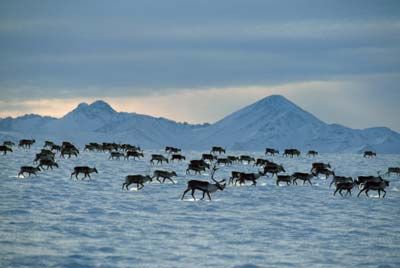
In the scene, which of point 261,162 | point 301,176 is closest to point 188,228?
point 301,176

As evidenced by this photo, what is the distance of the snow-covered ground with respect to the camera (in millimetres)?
15898

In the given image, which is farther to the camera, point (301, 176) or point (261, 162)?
point (261, 162)

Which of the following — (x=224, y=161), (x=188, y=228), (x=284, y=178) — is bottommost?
(x=188, y=228)

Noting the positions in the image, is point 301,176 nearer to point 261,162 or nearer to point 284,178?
point 284,178

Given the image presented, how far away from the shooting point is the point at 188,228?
2016cm

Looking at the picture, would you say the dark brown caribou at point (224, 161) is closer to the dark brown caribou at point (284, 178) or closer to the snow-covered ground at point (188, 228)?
the dark brown caribou at point (284, 178)

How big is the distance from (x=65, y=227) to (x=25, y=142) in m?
48.3

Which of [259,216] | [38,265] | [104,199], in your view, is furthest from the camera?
[104,199]

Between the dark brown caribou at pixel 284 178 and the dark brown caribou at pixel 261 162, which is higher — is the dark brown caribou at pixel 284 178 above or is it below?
below

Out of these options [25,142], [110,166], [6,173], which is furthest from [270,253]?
[25,142]

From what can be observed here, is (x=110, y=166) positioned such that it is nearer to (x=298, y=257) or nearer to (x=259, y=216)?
(x=259, y=216)

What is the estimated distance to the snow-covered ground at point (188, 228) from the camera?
1590 cm

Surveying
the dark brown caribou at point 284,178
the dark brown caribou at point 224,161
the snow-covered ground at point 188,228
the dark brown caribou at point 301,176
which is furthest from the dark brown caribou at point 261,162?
the snow-covered ground at point 188,228

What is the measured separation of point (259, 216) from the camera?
23484 millimetres
